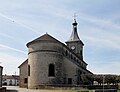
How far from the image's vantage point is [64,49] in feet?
168

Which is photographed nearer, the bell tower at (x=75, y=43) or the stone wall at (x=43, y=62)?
the stone wall at (x=43, y=62)

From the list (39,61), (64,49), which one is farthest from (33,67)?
(64,49)

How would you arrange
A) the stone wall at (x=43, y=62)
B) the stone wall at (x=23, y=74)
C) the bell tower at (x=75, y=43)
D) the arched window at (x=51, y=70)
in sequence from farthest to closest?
the bell tower at (x=75, y=43)
the stone wall at (x=23, y=74)
the arched window at (x=51, y=70)
the stone wall at (x=43, y=62)

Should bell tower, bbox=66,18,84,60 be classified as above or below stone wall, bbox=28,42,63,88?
above

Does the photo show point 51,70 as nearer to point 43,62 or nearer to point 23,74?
point 43,62

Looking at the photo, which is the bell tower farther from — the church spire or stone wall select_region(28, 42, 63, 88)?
stone wall select_region(28, 42, 63, 88)

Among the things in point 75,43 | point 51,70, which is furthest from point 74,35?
point 51,70

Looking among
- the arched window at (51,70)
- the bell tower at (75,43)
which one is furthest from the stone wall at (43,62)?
the bell tower at (75,43)

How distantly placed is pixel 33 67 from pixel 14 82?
174 ft

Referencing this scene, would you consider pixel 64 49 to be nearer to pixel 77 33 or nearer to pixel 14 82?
pixel 77 33

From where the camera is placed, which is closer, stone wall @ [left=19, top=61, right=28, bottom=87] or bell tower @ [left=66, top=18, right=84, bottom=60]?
stone wall @ [left=19, top=61, right=28, bottom=87]

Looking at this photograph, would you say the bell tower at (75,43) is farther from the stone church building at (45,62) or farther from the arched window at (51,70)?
the arched window at (51,70)

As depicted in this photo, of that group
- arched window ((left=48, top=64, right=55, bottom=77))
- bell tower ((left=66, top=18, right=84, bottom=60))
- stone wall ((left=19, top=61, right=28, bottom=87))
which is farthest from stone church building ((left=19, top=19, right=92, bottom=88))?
bell tower ((left=66, top=18, right=84, bottom=60))

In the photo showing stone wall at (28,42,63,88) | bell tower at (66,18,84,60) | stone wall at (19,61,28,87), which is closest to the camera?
stone wall at (28,42,63,88)
